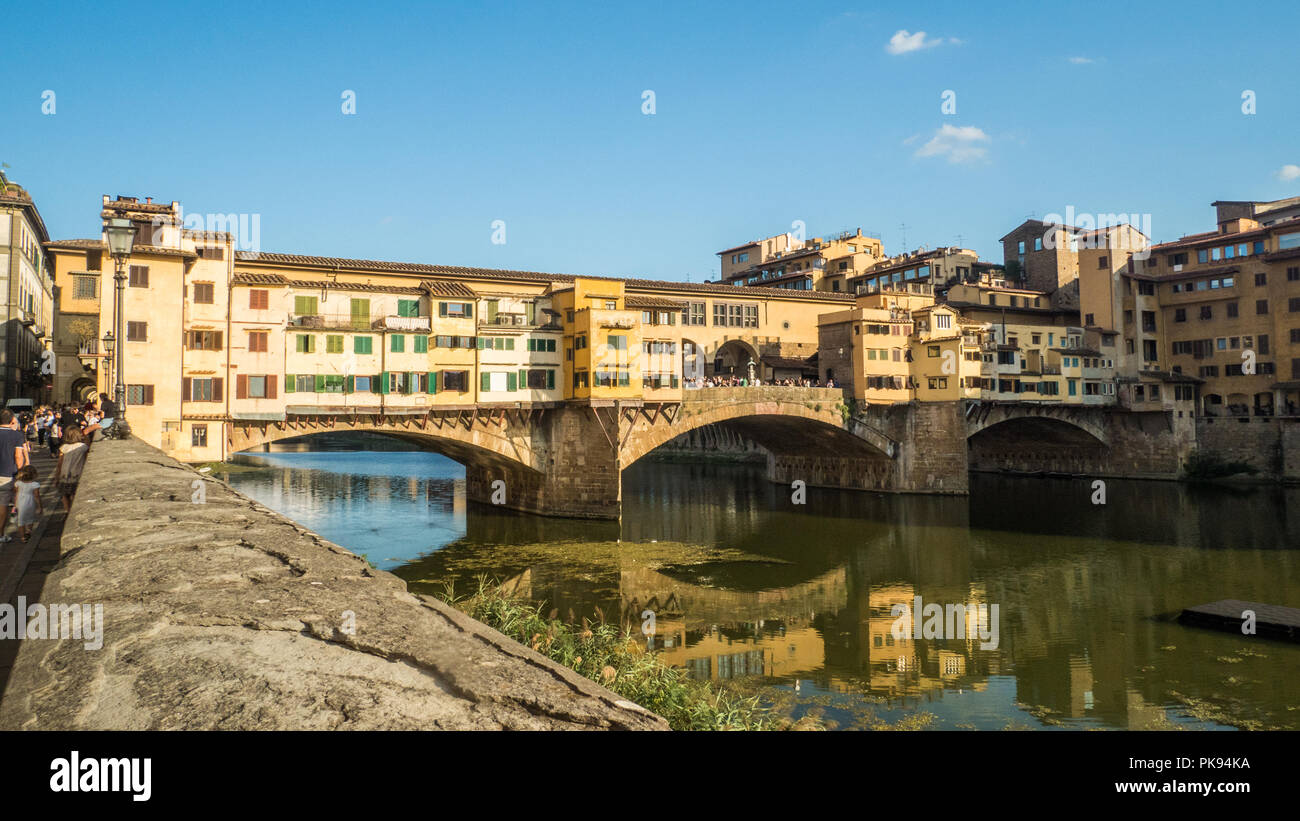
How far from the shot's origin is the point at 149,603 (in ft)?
13.4

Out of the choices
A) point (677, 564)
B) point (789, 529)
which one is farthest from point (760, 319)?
point (677, 564)

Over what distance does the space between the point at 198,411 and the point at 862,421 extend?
40835 mm

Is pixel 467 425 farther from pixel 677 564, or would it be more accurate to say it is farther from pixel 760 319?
pixel 760 319

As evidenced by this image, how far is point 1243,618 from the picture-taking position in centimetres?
2252

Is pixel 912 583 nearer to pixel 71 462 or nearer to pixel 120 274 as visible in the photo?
pixel 71 462

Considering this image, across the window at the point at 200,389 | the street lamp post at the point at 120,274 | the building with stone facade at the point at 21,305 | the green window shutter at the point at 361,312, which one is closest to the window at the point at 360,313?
the green window shutter at the point at 361,312

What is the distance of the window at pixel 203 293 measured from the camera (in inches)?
1348

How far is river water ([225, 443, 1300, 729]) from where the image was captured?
60.4 ft

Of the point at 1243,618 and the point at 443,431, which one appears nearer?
the point at 1243,618

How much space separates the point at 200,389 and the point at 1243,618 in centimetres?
3947

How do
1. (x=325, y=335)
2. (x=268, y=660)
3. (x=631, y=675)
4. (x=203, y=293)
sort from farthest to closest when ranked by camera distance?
(x=325, y=335) < (x=203, y=293) < (x=631, y=675) < (x=268, y=660)

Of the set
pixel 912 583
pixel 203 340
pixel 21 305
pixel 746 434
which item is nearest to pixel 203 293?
pixel 203 340

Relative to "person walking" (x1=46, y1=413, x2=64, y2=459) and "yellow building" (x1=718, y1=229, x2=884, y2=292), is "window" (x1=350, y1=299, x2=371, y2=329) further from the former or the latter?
"yellow building" (x1=718, y1=229, x2=884, y2=292)
